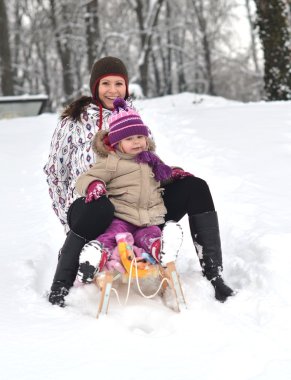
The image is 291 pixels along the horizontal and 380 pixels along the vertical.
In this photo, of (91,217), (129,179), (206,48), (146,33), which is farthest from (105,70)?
(206,48)

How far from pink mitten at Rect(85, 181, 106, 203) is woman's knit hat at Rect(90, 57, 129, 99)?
2.75 feet

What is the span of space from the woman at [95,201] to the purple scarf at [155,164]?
97mm

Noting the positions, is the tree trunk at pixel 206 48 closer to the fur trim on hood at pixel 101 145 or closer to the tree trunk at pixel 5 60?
the tree trunk at pixel 5 60

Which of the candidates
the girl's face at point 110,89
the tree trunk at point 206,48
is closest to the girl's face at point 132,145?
the girl's face at point 110,89

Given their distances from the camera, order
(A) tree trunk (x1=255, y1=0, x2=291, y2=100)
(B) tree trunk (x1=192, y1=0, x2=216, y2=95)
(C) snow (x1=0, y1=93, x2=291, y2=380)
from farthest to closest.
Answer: (B) tree trunk (x1=192, y1=0, x2=216, y2=95) < (A) tree trunk (x1=255, y1=0, x2=291, y2=100) < (C) snow (x1=0, y1=93, x2=291, y2=380)

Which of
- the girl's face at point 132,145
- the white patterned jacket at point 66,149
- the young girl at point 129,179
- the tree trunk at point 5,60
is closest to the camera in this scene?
the young girl at point 129,179

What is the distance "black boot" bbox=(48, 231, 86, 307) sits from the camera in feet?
8.27

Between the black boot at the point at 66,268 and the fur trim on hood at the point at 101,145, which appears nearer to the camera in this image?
the black boot at the point at 66,268

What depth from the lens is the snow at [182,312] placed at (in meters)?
1.94

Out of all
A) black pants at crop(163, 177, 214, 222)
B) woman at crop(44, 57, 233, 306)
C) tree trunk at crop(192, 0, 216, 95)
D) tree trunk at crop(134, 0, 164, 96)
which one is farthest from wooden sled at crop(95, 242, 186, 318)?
tree trunk at crop(192, 0, 216, 95)

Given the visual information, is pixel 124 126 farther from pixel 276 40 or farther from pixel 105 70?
pixel 276 40

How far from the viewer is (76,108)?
305cm

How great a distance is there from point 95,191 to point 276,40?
309 inches

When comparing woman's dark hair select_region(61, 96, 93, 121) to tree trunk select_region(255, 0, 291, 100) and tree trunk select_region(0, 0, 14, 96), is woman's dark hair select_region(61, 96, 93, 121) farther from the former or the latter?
tree trunk select_region(0, 0, 14, 96)
